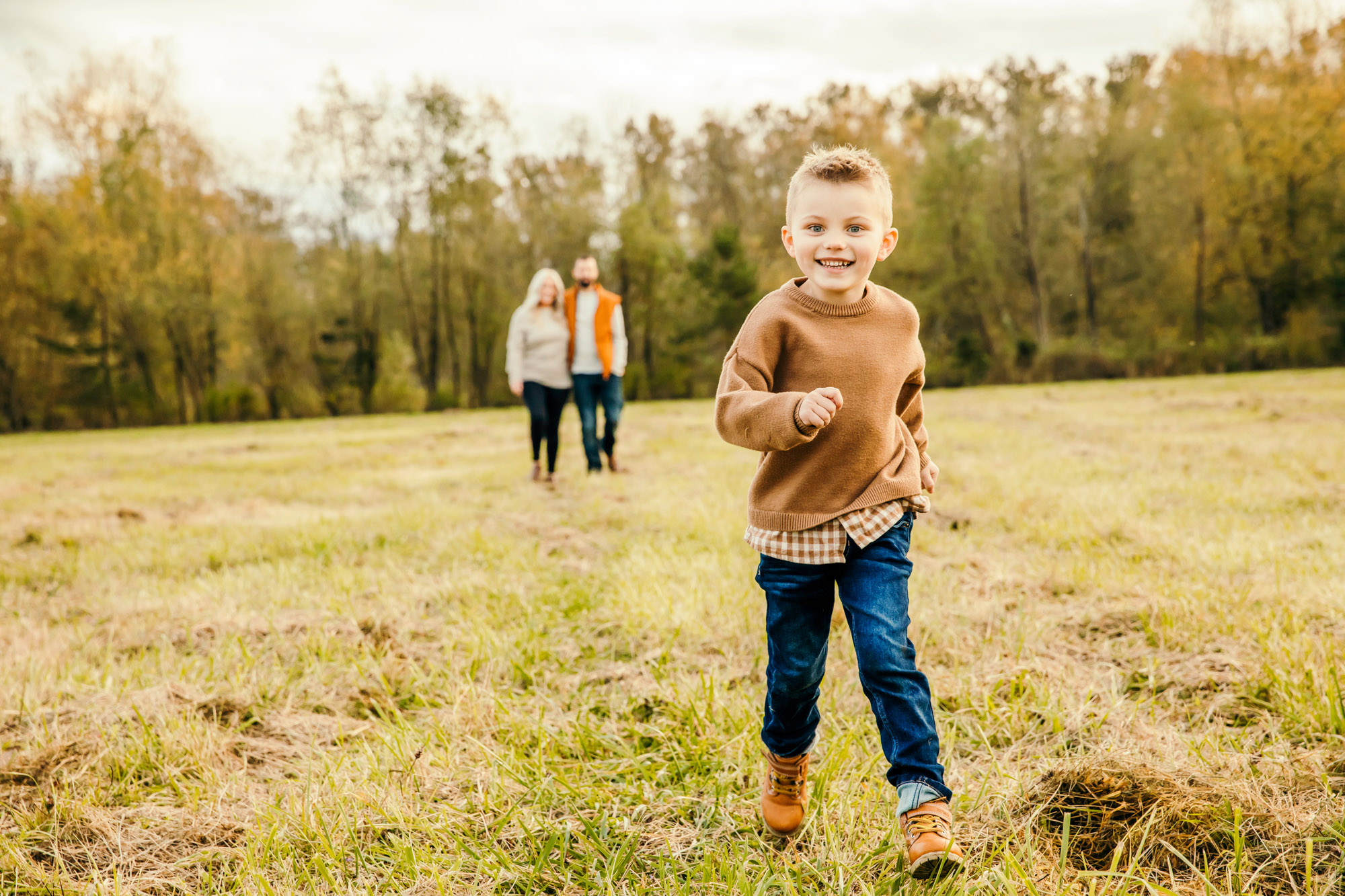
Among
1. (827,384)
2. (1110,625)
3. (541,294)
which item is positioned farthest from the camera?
(541,294)

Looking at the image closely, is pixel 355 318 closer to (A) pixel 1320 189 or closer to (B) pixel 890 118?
(B) pixel 890 118

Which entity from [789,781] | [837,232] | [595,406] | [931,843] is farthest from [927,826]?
[595,406]

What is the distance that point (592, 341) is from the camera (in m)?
8.30

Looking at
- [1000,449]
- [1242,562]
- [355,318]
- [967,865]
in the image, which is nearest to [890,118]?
[355,318]

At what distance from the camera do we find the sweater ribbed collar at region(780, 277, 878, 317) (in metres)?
2.11

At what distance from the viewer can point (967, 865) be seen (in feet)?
6.38

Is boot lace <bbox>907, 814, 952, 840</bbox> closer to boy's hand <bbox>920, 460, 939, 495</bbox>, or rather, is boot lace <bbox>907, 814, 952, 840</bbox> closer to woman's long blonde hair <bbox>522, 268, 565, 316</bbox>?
boy's hand <bbox>920, 460, 939, 495</bbox>

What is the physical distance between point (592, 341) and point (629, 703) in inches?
227

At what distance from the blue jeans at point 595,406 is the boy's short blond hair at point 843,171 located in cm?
615

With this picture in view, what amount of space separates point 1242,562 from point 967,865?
3211mm

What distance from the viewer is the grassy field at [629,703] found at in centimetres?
202

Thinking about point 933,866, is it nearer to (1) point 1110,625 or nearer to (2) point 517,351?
(1) point 1110,625

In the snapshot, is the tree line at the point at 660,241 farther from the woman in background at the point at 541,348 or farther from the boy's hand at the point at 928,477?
the boy's hand at the point at 928,477

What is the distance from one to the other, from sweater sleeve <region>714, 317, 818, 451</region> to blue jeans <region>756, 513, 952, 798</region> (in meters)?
0.36
